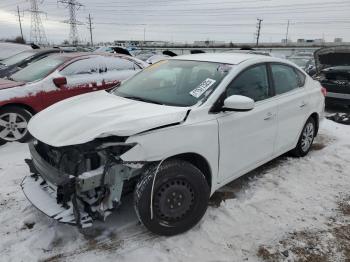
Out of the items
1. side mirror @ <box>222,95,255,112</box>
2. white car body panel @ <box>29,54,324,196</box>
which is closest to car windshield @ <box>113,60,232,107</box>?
white car body panel @ <box>29,54,324,196</box>

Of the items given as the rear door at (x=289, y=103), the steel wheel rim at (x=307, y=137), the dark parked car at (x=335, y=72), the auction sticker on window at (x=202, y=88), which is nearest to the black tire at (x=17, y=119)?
the auction sticker on window at (x=202, y=88)

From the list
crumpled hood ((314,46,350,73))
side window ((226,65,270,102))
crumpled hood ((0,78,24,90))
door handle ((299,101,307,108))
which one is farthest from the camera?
crumpled hood ((314,46,350,73))

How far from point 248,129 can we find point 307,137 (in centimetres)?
200

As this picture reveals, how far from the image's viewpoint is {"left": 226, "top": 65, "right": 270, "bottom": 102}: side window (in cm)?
385

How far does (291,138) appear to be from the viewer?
4934 millimetres

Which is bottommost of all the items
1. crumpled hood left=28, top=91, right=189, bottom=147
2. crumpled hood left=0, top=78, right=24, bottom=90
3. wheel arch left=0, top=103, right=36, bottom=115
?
wheel arch left=0, top=103, right=36, bottom=115

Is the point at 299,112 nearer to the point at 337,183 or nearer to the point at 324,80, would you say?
the point at 337,183

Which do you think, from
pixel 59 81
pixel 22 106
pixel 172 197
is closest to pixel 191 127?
pixel 172 197

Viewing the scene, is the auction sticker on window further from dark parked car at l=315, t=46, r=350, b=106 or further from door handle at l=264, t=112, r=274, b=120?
dark parked car at l=315, t=46, r=350, b=106

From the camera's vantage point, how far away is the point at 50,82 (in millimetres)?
6438

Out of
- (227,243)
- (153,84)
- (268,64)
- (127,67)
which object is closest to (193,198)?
(227,243)

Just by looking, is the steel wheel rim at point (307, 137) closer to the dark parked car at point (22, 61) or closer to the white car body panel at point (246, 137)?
the white car body panel at point (246, 137)

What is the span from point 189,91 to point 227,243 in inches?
61.8

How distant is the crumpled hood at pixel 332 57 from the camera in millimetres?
8992
